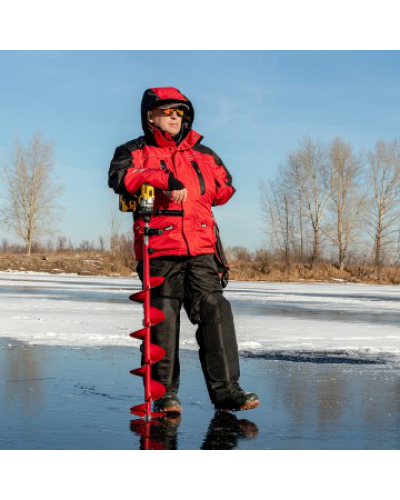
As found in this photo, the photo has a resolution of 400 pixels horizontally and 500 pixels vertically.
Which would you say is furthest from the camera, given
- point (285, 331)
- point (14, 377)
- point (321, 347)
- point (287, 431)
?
point (285, 331)

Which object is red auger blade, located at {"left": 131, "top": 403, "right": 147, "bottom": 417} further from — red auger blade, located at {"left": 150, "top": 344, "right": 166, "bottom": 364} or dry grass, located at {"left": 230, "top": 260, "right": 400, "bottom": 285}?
dry grass, located at {"left": 230, "top": 260, "right": 400, "bottom": 285}

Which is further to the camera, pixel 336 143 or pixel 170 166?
pixel 336 143

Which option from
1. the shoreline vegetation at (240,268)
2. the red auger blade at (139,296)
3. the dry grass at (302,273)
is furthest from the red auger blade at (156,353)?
the dry grass at (302,273)

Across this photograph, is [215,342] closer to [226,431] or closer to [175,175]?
[226,431]

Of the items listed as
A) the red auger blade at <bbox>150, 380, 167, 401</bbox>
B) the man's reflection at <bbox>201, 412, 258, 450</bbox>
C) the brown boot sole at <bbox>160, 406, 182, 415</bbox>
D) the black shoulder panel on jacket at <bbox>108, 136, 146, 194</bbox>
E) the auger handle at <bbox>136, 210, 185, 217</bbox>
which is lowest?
the man's reflection at <bbox>201, 412, 258, 450</bbox>

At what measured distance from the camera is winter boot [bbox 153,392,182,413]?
13.3ft

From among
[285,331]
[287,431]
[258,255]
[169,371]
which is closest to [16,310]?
[285,331]

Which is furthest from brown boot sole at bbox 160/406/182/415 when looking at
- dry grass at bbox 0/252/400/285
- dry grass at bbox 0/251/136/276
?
dry grass at bbox 0/251/136/276

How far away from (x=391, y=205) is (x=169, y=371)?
165ft

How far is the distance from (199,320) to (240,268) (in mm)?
31454

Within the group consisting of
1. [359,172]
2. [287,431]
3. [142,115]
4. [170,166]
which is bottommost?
[287,431]

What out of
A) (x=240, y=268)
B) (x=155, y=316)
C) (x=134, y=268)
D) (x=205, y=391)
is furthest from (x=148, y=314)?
(x=134, y=268)

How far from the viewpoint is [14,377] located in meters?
5.28

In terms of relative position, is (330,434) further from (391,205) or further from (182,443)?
(391,205)
